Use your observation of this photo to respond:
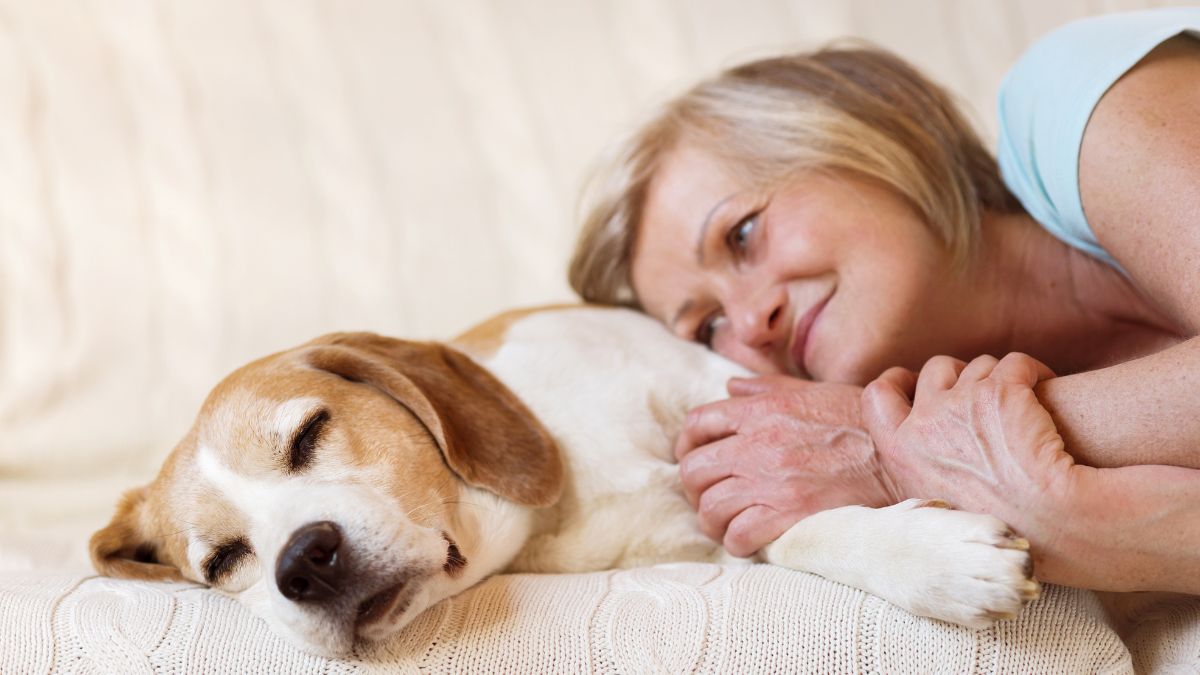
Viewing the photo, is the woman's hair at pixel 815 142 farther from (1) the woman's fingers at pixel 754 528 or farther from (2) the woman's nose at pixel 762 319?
(1) the woman's fingers at pixel 754 528

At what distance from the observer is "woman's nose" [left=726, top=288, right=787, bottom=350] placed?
2.06 meters

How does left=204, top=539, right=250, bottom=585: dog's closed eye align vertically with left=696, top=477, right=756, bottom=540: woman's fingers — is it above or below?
above

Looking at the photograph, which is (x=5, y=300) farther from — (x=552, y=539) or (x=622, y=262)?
(x=552, y=539)

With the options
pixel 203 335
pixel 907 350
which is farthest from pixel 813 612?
pixel 203 335

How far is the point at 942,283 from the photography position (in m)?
Result: 2.05

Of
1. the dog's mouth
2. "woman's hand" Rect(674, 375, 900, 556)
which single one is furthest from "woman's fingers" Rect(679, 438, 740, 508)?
the dog's mouth

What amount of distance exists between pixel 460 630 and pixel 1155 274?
121 cm

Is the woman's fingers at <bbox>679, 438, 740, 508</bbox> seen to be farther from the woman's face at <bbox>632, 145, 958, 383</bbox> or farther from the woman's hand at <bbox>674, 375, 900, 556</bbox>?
the woman's face at <bbox>632, 145, 958, 383</bbox>

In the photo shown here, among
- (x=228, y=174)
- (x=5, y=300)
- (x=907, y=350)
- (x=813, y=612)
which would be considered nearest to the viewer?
(x=813, y=612)

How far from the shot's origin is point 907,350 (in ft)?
6.63

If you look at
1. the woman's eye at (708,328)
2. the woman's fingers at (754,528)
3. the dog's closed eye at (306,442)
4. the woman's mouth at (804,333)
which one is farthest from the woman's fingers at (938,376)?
the dog's closed eye at (306,442)

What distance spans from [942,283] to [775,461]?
1.85ft

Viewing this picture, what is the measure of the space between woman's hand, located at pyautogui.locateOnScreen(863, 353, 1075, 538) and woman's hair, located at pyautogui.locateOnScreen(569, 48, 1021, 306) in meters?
0.58

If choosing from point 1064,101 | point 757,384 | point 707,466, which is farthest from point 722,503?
point 1064,101
